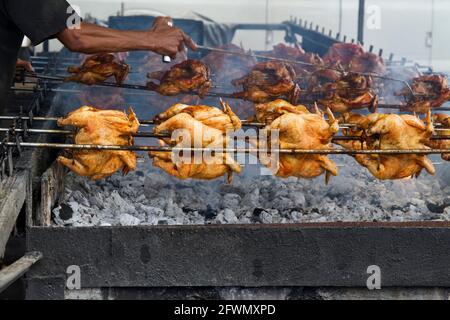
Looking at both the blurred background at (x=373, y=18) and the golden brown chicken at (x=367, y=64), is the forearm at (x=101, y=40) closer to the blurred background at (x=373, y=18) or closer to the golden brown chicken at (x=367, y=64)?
the golden brown chicken at (x=367, y=64)

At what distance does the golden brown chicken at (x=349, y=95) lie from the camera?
5266 mm

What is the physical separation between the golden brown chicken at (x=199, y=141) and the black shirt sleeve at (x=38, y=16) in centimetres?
75

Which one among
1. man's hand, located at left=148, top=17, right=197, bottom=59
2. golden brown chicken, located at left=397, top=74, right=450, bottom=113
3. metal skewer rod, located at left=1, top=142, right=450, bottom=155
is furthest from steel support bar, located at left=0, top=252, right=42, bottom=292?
golden brown chicken, located at left=397, top=74, right=450, bottom=113

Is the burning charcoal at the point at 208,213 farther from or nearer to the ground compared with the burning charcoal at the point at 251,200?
nearer to the ground

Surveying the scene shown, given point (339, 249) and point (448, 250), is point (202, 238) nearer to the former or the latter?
point (339, 249)

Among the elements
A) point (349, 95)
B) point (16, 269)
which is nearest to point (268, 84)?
point (349, 95)

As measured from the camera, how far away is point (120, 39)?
393cm

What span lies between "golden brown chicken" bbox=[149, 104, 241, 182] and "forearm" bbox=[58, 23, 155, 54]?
50 cm

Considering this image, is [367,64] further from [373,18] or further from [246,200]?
[373,18]

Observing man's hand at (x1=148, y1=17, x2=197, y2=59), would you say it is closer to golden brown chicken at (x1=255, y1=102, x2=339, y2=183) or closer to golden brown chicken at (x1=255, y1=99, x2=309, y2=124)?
golden brown chicken at (x1=255, y1=99, x2=309, y2=124)

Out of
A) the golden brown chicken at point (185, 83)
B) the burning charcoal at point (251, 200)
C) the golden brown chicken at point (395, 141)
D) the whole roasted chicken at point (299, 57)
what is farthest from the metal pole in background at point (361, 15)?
the golden brown chicken at point (395, 141)

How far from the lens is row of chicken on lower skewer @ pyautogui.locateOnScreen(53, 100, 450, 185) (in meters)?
3.69

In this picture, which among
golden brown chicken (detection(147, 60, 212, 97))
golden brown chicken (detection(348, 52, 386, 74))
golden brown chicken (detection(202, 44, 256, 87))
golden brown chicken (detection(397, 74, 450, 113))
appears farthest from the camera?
golden brown chicken (detection(348, 52, 386, 74))
